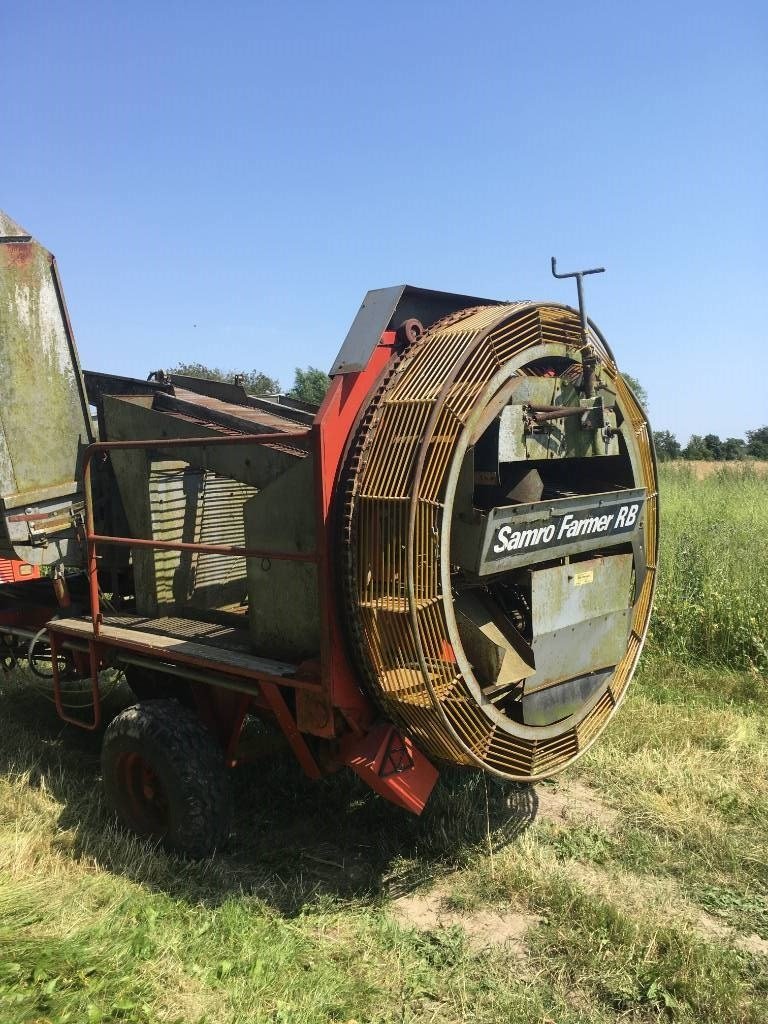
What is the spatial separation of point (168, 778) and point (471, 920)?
1490 mm

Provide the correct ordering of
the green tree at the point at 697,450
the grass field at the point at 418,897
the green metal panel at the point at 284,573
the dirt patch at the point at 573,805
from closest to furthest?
1. the grass field at the point at 418,897
2. the green metal panel at the point at 284,573
3. the dirt patch at the point at 573,805
4. the green tree at the point at 697,450

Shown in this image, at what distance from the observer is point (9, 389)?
15.3 feet

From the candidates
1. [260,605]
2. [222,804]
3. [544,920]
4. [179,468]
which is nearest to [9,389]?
[179,468]

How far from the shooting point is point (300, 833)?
4141 millimetres

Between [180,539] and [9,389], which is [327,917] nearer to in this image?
[180,539]

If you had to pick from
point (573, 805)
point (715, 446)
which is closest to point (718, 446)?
point (715, 446)

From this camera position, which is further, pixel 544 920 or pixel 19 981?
pixel 544 920

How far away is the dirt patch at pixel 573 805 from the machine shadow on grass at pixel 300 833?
79 mm

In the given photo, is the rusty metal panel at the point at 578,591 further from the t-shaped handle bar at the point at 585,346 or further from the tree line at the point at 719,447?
the tree line at the point at 719,447

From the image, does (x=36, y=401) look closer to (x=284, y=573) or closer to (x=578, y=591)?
(x=284, y=573)

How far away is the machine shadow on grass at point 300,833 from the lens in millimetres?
3580

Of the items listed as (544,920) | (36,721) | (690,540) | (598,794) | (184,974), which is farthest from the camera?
(690,540)

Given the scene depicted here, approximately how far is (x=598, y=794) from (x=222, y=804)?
210 cm

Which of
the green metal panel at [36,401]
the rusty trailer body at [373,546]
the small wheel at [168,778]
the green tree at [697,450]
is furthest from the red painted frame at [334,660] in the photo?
the green tree at [697,450]
